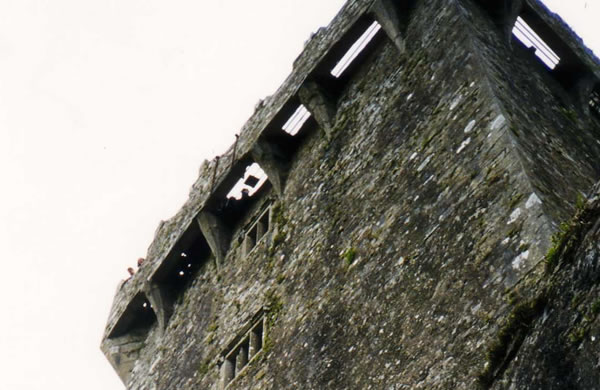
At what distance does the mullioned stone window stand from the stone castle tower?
0.03m

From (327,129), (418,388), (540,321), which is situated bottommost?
(540,321)

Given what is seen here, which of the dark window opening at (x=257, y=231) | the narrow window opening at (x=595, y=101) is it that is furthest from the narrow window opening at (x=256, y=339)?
the narrow window opening at (x=595, y=101)

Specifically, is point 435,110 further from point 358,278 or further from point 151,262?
point 151,262

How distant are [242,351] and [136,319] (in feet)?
14.9

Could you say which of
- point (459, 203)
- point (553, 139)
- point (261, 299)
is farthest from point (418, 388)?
point (261, 299)

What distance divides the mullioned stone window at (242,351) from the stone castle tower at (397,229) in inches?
1.1

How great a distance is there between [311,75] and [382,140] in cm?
240

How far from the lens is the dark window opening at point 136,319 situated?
53.3 ft

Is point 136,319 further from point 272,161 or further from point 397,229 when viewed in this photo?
point 397,229

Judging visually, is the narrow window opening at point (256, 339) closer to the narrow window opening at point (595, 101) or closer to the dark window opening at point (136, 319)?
the dark window opening at point (136, 319)

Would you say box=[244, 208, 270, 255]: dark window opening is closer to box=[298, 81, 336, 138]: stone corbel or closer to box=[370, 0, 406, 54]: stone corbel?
box=[298, 81, 336, 138]: stone corbel

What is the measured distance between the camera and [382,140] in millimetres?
11516

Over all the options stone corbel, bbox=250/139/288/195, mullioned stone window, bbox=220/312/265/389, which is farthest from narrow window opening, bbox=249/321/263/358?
stone corbel, bbox=250/139/288/195

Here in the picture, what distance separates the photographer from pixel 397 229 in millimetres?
9969
